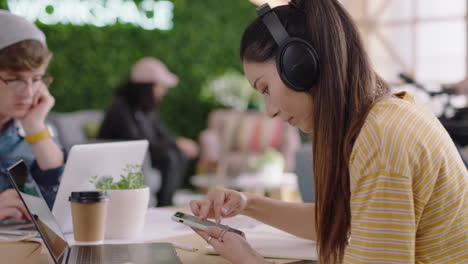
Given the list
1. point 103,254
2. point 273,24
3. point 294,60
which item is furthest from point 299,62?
point 103,254

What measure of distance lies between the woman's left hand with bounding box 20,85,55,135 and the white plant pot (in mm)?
422

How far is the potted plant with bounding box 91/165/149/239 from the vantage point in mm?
1464

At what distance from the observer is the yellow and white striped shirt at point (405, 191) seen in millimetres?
1017

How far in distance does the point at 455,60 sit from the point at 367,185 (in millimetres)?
5704

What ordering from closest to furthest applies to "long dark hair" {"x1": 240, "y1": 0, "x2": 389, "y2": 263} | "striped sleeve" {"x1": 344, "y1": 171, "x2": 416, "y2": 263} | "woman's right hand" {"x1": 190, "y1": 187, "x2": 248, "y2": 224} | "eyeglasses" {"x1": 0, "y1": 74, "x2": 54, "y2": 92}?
"striped sleeve" {"x1": 344, "y1": 171, "x2": 416, "y2": 263}, "long dark hair" {"x1": 240, "y1": 0, "x2": 389, "y2": 263}, "woman's right hand" {"x1": 190, "y1": 187, "x2": 248, "y2": 224}, "eyeglasses" {"x1": 0, "y1": 74, "x2": 54, "y2": 92}

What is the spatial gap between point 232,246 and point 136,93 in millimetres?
4103

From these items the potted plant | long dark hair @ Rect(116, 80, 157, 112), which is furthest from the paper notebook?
long dark hair @ Rect(116, 80, 157, 112)

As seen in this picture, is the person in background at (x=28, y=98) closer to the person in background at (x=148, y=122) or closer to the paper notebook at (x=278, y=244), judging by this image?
the paper notebook at (x=278, y=244)

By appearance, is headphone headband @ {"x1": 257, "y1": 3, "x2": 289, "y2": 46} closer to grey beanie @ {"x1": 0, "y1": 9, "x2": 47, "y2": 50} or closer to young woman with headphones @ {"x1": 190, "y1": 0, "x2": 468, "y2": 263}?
young woman with headphones @ {"x1": 190, "y1": 0, "x2": 468, "y2": 263}

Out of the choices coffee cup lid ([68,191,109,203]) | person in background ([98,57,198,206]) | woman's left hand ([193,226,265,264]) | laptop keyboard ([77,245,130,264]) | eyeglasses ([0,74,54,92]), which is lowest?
person in background ([98,57,198,206])

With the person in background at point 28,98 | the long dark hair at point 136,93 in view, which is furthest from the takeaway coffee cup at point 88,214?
the long dark hair at point 136,93

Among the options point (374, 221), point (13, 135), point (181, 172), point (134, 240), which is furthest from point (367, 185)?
point (181, 172)

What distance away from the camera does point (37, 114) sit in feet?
5.71

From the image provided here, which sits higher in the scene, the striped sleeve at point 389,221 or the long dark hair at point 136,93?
the striped sleeve at point 389,221
